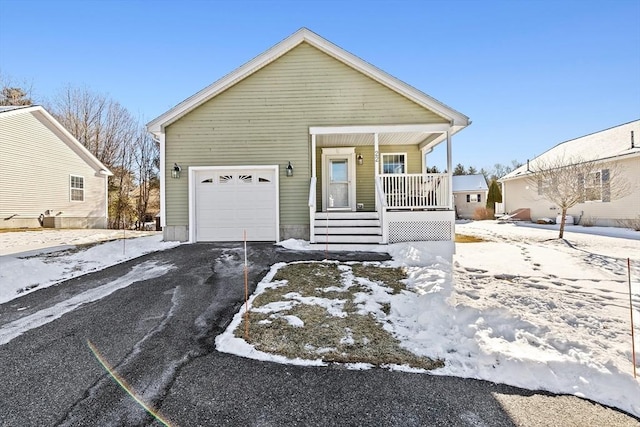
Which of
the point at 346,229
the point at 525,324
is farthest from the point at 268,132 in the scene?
the point at 525,324

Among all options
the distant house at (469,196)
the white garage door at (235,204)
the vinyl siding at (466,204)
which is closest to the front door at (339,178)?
the white garage door at (235,204)

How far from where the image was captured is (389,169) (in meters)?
11.6

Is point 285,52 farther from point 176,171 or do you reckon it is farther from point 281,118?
point 176,171

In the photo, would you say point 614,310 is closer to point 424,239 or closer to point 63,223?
point 424,239

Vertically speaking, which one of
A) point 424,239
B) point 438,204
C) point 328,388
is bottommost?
point 328,388

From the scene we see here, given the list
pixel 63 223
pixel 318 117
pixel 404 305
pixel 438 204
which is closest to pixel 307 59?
pixel 318 117

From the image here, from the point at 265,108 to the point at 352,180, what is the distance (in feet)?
12.8

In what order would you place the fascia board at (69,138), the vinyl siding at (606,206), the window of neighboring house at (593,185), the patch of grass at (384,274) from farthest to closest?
1. the fascia board at (69,138)
2. the vinyl siding at (606,206)
3. the window of neighboring house at (593,185)
4. the patch of grass at (384,274)

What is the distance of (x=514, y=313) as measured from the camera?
151 inches

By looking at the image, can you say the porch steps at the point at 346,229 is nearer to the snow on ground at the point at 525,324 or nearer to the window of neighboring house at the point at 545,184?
the snow on ground at the point at 525,324

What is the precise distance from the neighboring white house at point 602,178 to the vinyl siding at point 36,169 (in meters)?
24.3

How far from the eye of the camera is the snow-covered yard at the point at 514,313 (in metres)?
2.66

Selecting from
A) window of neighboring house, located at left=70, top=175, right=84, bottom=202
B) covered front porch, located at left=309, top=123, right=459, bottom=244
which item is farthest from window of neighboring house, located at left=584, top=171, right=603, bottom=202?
window of neighboring house, located at left=70, top=175, right=84, bottom=202

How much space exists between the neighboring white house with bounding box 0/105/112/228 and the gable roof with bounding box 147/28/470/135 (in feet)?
32.1
